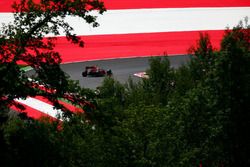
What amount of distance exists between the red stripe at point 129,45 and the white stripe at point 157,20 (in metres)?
1.07

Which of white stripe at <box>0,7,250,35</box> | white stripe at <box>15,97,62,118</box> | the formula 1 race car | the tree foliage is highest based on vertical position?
white stripe at <box>0,7,250,35</box>

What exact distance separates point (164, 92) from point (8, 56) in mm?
18867

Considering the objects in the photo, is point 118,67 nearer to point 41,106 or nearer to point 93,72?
point 93,72

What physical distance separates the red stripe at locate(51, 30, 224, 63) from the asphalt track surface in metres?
1.48

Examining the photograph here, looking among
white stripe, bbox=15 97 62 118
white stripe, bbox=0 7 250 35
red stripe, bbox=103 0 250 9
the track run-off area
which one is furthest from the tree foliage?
red stripe, bbox=103 0 250 9

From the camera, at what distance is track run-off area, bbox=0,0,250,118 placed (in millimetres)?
54781

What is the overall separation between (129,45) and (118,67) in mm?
7446

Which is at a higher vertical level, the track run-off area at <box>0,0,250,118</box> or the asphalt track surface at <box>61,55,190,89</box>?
the track run-off area at <box>0,0,250,118</box>

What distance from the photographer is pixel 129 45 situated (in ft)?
190

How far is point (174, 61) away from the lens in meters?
53.8

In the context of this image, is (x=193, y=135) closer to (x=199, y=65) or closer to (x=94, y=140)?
(x=94, y=140)

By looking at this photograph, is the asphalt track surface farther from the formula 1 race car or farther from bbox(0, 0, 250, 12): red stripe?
bbox(0, 0, 250, 12): red stripe

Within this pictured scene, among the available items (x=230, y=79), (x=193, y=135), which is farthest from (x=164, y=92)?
(x=193, y=135)

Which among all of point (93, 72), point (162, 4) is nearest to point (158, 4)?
point (162, 4)
